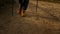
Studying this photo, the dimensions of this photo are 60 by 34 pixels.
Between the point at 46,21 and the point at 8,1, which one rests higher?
the point at 8,1

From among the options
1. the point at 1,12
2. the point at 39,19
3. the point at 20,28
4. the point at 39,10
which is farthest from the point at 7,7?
the point at 20,28

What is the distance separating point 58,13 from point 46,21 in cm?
59

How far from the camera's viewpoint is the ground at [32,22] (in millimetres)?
2430

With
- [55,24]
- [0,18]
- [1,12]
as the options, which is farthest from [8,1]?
[55,24]

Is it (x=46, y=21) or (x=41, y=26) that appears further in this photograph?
(x=46, y=21)

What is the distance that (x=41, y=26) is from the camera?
2.61 meters

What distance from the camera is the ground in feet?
7.97

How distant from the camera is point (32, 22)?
9.11ft

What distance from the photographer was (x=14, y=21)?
9.16 feet

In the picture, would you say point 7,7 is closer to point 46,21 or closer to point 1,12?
point 1,12

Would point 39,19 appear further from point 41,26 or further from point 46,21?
point 41,26

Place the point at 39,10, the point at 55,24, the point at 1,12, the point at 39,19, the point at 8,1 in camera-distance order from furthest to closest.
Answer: the point at 8,1 → the point at 39,10 → the point at 1,12 → the point at 39,19 → the point at 55,24

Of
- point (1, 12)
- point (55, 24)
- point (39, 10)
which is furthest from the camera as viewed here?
point (39, 10)

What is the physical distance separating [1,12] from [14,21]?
641 mm
